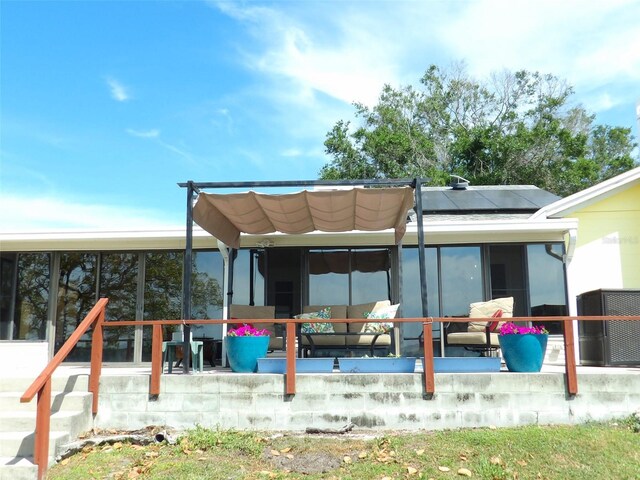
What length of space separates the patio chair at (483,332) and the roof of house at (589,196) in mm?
2454

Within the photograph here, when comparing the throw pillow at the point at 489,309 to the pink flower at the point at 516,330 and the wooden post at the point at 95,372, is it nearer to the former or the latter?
the pink flower at the point at 516,330

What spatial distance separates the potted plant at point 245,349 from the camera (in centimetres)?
591

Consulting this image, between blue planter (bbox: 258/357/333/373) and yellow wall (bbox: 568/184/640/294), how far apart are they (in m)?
5.54

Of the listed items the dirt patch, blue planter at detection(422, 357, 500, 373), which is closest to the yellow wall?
blue planter at detection(422, 357, 500, 373)

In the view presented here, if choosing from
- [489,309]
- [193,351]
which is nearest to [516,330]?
[489,309]

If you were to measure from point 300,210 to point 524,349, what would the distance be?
10.1 ft

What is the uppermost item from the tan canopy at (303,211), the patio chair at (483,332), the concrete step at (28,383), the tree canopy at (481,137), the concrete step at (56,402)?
the tree canopy at (481,137)

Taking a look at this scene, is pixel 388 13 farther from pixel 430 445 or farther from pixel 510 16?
pixel 430 445

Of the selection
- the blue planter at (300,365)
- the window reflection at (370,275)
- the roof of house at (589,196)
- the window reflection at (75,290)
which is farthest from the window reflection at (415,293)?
the window reflection at (75,290)

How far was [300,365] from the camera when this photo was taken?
227 inches

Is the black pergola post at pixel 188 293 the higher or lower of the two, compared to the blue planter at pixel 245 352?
higher

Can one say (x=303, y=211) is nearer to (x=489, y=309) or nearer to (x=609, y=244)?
(x=489, y=309)

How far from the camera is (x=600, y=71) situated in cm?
2459

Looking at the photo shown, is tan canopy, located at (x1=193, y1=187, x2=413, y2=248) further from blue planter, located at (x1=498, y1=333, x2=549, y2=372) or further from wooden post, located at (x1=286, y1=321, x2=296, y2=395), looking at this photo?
blue planter, located at (x1=498, y1=333, x2=549, y2=372)
